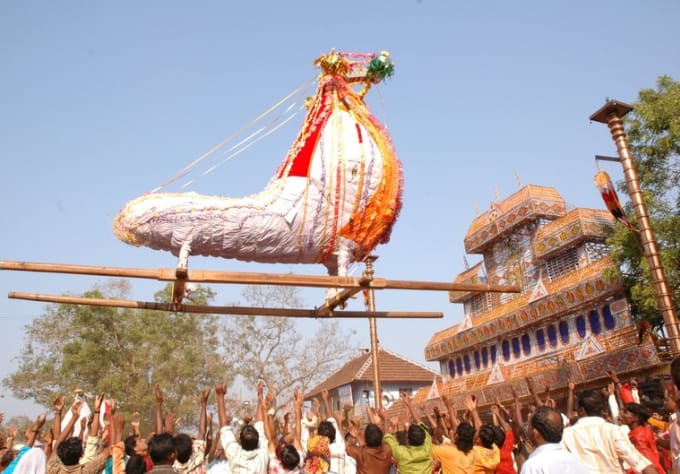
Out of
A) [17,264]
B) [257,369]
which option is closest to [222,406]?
[17,264]

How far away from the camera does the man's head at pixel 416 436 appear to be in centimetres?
430

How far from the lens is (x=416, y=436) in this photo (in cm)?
430

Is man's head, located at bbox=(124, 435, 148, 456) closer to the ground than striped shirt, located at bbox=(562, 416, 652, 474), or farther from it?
farther from it

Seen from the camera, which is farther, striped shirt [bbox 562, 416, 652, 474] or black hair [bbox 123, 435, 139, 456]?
black hair [bbox 123, 435, 139, 456]

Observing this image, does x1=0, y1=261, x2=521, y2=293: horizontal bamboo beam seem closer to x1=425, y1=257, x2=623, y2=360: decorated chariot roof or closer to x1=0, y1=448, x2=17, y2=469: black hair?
x1=0, y1=448, x2=17, y2=469: black hair

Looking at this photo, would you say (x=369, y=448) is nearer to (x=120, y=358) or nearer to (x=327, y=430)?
(x=327, y=430)

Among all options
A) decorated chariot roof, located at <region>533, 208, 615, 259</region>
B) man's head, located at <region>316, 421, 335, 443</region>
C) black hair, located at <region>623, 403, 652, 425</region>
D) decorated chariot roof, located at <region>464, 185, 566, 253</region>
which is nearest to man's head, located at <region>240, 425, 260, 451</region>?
man's head, located at <region>316, 421, 335, 443</region>

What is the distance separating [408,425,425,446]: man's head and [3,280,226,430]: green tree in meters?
19.8

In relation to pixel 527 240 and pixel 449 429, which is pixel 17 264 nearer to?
pixel 449 429

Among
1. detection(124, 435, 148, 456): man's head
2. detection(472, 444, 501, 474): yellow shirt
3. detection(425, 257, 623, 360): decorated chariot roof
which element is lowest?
detection(472, 444, 501, 474): yellow shirt

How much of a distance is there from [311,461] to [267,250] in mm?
1639

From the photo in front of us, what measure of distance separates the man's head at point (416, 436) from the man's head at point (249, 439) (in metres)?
1.21

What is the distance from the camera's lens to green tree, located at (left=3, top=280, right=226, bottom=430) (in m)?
22.3

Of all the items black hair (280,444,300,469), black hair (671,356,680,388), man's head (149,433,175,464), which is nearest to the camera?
black hair (671,356,680,388)
